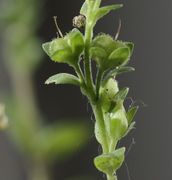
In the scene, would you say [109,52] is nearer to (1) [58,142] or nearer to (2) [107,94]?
(2) [107,94]

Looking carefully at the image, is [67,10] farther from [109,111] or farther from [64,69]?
[109,111]

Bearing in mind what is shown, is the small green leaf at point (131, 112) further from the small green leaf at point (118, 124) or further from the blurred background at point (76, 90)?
the blurred background at point (76, 90)

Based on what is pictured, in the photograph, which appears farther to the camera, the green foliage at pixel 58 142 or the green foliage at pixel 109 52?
the green foliage at pixel 58 142

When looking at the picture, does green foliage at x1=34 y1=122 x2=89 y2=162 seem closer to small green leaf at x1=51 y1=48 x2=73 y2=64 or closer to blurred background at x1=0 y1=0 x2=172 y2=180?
blurred background at x1=0 y1=0 x2=172 y2=180

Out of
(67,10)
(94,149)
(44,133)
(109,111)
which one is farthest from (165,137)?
(109,111)

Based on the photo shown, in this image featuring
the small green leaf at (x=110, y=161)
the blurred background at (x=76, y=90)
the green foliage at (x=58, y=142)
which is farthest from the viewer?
the blurred background at (x=76, y=90)

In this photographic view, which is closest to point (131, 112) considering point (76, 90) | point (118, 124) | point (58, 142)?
point (118, 124)

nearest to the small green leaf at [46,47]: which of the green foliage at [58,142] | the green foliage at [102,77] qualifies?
the green foliage at [102,77]
